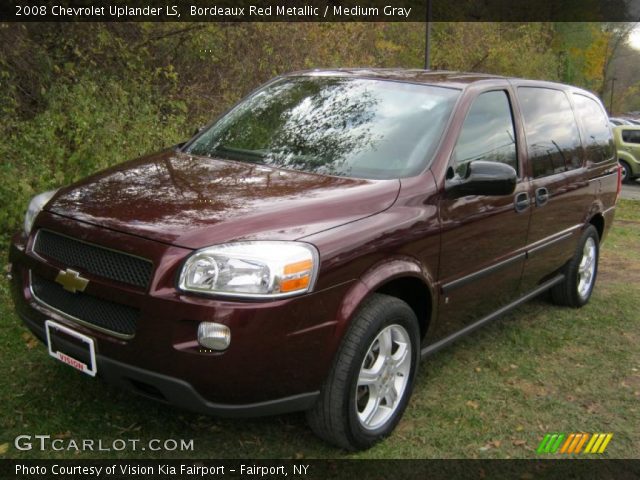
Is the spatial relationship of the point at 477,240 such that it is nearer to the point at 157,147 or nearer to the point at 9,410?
the point at 9,410

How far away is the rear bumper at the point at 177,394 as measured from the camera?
263cm

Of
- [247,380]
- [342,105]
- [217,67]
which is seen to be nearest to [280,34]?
[217,67]

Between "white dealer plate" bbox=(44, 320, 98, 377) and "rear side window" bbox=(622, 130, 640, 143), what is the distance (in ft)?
62.6

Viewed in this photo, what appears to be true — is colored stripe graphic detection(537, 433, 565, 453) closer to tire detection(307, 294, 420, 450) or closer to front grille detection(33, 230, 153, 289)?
tire detection(307, 294, 420, 450)

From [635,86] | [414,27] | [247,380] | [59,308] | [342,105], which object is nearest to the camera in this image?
[247,380]

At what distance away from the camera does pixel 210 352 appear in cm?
256

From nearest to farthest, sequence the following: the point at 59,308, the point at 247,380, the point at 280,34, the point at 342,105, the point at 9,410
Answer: the point at 247,380, the point at 59,308, the point at 9,410, the point at 342,105, the point at 280,34

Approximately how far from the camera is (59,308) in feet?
9.68

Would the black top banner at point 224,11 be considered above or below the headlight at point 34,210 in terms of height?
above

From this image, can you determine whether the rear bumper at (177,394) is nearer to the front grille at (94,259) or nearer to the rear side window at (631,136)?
the front grille at (94,259)

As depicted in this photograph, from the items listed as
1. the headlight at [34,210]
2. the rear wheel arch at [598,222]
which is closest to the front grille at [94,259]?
the headlight at [34,210]

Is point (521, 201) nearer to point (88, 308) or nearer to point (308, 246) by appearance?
point (308, 246)

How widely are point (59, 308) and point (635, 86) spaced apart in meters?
76.0

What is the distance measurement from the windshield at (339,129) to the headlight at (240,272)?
92 centimetres
